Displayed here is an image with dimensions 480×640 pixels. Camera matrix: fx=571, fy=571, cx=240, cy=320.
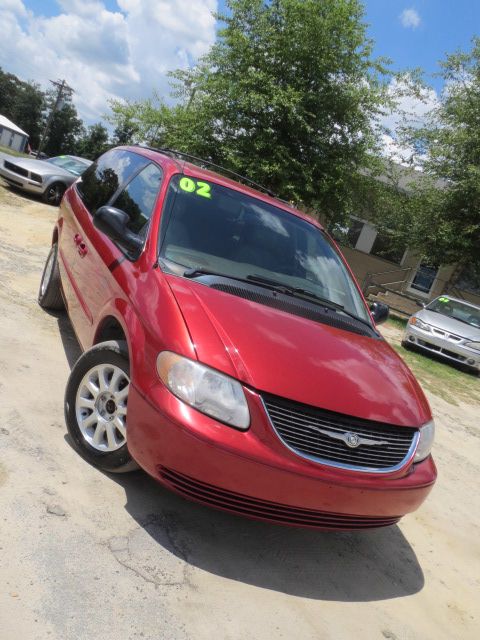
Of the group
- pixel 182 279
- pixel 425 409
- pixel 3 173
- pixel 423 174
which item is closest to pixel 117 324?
pixel 182 279

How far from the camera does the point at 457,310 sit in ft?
40.7

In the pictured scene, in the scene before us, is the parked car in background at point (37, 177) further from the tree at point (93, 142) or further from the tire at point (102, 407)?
the tree at point (93, 142)

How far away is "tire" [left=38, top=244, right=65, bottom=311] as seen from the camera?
5.47 m

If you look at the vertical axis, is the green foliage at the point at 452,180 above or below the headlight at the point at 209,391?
above

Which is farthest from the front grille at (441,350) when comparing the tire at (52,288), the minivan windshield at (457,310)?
the tire at (52,288)

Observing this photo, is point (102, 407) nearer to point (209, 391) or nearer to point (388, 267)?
point (209, 391)

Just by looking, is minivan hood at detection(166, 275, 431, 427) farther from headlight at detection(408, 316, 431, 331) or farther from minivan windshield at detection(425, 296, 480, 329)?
minivan windshield at detection(425, 296, 480, 329)

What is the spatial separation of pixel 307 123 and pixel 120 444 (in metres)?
13.7

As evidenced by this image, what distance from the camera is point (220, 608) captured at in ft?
7.99

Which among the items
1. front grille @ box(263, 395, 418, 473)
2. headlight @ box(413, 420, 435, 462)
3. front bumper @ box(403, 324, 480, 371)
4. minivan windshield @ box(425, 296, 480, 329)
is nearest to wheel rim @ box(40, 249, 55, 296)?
front grille @ box(263, 395, 418, 473)

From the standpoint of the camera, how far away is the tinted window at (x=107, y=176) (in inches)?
174

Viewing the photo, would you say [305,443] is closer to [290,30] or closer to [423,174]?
[290,30]

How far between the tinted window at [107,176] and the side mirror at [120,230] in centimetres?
87


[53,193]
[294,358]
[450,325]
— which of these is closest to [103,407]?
[294,358]
